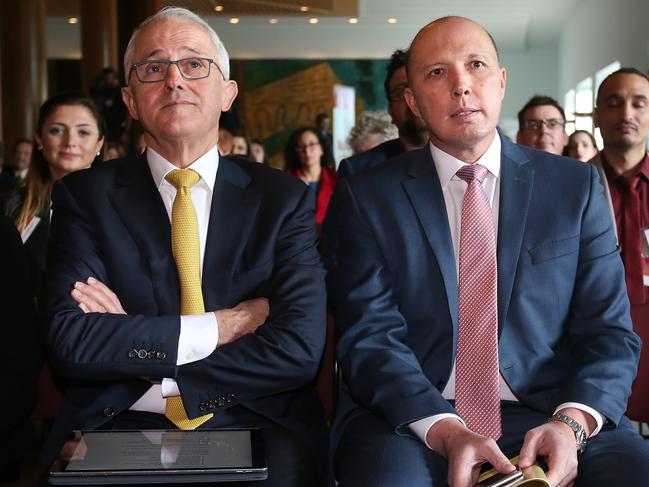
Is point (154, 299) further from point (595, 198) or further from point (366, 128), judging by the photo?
point (366, 128)

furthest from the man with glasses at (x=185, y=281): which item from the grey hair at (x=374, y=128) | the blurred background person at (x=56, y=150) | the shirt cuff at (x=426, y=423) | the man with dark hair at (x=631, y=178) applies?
the grey hair at (x=374, y=128)

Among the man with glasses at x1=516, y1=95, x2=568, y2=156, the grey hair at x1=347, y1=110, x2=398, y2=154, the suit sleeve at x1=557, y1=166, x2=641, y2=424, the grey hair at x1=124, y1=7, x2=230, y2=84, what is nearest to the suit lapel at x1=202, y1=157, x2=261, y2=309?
the grey hair at x1=124, y1=7, x2=230, y2=84

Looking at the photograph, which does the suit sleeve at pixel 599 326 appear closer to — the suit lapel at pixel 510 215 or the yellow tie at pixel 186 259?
the suit lapel at pixel 510 215

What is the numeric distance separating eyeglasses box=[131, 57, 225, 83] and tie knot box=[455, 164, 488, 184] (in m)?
0.77

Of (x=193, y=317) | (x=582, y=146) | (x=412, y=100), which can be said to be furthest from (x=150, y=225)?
(x=582, y=146)

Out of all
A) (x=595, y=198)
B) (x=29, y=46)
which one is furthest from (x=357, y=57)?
(x=595, y=198)

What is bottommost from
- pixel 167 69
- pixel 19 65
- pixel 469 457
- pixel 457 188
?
pixel 469 457

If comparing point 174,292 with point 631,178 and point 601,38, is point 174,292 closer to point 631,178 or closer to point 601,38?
point 631,178

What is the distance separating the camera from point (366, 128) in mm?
5934

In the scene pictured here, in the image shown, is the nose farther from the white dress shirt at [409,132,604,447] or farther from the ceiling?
the ceiling

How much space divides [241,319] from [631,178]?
206 centimetres

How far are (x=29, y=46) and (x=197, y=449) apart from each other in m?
14.7

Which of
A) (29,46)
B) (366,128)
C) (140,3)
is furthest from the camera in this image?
(29,46)

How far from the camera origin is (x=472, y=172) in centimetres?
218
